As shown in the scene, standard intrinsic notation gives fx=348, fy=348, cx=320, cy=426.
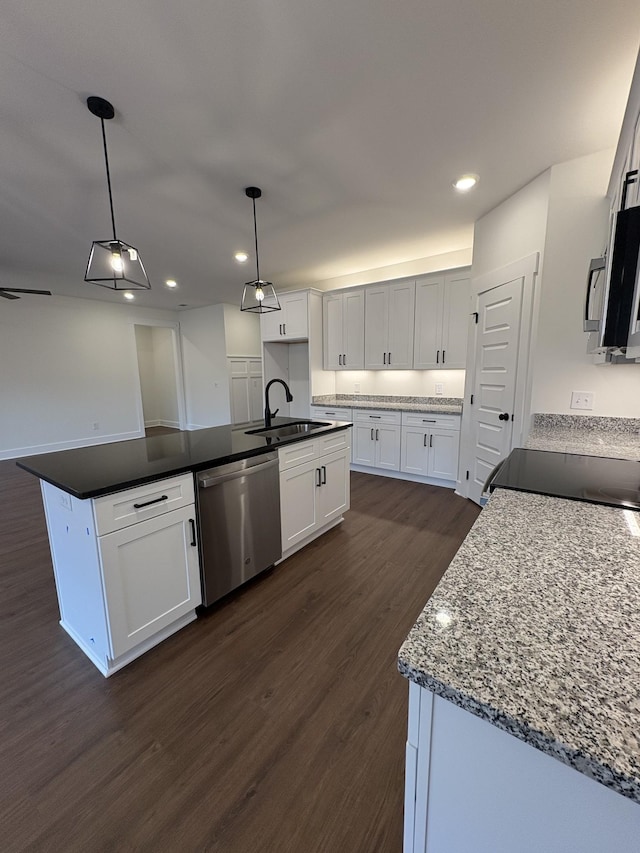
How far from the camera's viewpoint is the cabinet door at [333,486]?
9.46 feet

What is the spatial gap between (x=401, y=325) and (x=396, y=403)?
1.09 meters

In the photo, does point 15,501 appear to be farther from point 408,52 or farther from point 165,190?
point 408,52

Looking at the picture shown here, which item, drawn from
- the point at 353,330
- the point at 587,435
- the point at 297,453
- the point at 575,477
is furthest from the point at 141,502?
the point at 353,330

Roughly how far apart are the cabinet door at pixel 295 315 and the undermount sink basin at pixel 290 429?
2267 mm

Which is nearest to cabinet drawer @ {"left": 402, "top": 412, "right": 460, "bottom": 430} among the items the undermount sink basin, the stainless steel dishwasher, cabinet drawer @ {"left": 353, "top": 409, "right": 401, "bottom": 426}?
cabinet drawer @ {"left": 353, "top": 409, "right": 401, "bottom": 426}

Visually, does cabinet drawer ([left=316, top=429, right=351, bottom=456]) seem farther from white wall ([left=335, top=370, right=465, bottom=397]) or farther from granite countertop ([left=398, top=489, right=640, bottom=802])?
white wall ([left=335, top=370, right=465, bottom=397])

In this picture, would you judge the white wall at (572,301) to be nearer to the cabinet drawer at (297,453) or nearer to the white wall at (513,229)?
the white wall at (513,229)

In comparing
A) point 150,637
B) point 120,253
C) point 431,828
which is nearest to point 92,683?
point 150,637

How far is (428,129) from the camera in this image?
6.97 ft

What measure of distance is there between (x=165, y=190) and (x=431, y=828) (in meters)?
3.68

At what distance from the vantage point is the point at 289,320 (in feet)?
17.3

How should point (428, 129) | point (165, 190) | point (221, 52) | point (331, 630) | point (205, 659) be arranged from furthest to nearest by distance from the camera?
1. point (165, 190)
2. point (428, 129)
3. point (331, 630)
4. point (205, 659)
5. point (221, 52)

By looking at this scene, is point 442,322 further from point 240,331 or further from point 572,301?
point 240,331

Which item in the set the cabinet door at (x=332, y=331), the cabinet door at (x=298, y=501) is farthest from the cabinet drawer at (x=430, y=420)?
the cabinet door at (x=298, y=501)
